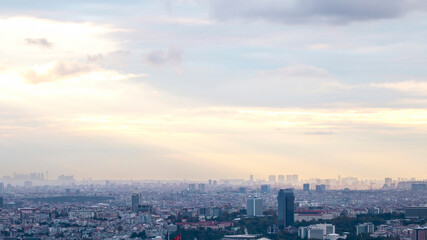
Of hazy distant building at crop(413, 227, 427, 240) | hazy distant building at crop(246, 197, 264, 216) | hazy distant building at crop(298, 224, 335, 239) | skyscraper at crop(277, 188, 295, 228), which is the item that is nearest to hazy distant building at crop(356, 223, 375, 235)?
hazy distant building at crop(298, 224, 335, 239)

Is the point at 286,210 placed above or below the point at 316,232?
above

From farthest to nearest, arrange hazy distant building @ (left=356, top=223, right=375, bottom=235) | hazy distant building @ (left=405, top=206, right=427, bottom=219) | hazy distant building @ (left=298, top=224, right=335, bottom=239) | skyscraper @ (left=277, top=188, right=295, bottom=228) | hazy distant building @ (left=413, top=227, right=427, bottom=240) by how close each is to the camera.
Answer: hazy distant building @ (left=405, top=206, right=427, bottom=219)
skyscraper @ (left=277, top=188, right=295, bottom=228)
hazy distant building @ (left=356, top=223, right=375, bottom=235)
hazy distant building @ (left=298, top=224, right=335, bottom=239)
hazy distant building @ (left=413, top=227, right=427, bottom=240)

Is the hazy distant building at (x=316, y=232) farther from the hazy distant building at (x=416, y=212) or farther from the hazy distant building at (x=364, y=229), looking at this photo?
Result: the hazy distant building at (x=416, y=212)

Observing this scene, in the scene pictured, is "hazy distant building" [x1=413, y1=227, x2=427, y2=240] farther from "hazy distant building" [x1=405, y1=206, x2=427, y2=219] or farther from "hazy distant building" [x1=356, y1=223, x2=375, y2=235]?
"hazy distant building" [x1=405, y1=206, x2=427, y2=219]

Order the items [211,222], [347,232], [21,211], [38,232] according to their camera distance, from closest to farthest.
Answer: [347,232]
[38,232]
[211,222]
[21,211]

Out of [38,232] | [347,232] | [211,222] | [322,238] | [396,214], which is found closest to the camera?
[322,238]

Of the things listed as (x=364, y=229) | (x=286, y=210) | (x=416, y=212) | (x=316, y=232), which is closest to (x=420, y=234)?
(x=316, y=232)

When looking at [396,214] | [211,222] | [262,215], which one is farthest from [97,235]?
[396,214]

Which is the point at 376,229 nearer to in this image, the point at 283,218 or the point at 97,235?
the point at 283,218

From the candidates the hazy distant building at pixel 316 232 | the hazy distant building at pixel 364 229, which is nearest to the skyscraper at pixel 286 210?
the hazy distant building at pixel 364 229

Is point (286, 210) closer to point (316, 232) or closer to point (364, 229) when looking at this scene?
point (364, 229)

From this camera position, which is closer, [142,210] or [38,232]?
[38,232]
